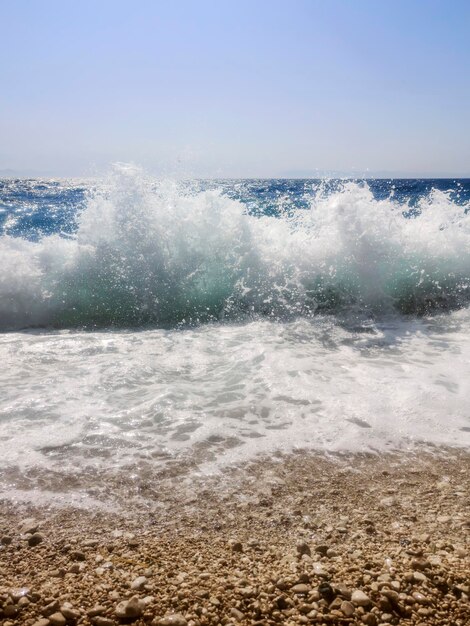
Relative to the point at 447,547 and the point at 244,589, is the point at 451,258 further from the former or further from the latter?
the point at 244,589

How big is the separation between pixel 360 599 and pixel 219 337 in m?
4.40

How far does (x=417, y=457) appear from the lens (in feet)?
10.4

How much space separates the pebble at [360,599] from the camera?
72.2 inches

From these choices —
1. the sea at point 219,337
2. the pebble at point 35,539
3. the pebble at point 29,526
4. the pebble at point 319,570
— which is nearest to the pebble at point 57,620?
the pebble at point 35,539

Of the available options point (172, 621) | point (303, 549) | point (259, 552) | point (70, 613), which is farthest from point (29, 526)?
point (303, 549)

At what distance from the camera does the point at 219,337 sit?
610cm

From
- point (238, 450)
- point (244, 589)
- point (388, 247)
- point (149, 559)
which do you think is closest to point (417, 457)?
point (238, 450)

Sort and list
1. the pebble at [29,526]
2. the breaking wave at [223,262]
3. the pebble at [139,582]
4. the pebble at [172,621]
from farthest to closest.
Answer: the breaking wave at [223,262] → the pebble at [29,526] → the pebble at [139,582] → the pebble at [172,621]

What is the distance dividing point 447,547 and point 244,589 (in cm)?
104

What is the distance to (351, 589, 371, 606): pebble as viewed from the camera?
6.02 feet

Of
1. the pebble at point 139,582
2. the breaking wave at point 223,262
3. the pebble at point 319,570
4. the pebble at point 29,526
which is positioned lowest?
the pebble at point 29,526

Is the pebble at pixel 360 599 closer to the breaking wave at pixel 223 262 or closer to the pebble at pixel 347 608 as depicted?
the pebble at pixel 347 608

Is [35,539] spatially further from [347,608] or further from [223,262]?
[223,262]

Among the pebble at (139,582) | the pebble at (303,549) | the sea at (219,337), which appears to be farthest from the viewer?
the sea at (219,337)
